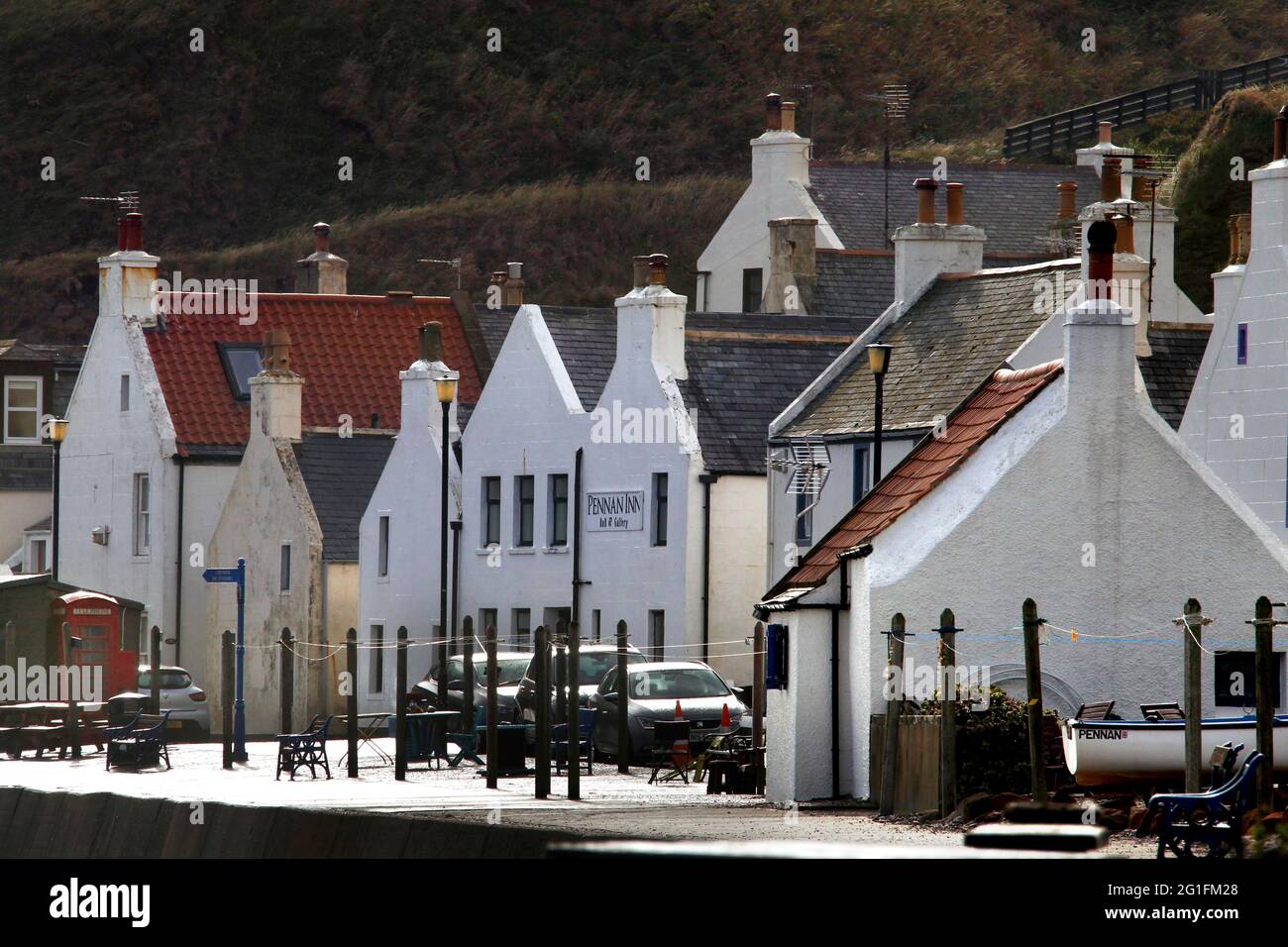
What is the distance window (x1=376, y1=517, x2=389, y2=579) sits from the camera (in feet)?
168


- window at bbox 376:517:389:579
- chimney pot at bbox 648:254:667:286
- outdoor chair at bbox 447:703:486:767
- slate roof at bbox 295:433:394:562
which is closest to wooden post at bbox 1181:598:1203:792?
outdoor chair at bbox 447:703:486:767

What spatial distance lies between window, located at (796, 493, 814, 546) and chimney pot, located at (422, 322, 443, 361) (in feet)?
36.0

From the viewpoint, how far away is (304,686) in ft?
168

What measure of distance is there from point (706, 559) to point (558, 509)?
14.4ft

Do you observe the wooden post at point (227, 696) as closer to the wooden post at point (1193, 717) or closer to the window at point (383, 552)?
the window at point (383, 552)

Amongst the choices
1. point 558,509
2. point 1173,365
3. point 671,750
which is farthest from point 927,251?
point 671,750

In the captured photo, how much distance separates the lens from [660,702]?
1517 inches

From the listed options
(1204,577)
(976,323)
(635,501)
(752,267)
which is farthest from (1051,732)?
(752,267)

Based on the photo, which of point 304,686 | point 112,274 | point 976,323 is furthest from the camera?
point 112,274

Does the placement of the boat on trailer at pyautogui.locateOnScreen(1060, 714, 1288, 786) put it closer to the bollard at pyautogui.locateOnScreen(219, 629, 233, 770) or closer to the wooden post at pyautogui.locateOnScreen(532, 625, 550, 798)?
the wooden post at pyautogui.locateOnScreen(532, 625, 550, 798)

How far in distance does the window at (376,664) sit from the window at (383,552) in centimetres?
101
